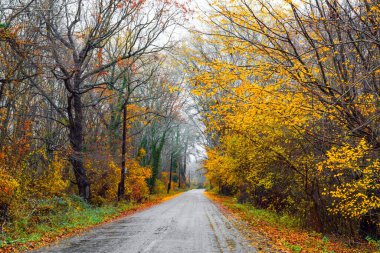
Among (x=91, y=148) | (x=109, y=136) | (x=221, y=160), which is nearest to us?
(x=91, y=148)

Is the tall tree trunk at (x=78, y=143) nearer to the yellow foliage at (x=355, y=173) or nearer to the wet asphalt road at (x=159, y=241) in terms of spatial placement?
the wet asphalt road at (x=159, y=241)

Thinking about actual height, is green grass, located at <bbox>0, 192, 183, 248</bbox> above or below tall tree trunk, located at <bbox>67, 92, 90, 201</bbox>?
below

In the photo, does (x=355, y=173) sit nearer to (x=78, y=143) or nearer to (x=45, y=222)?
(x=45, y=222)

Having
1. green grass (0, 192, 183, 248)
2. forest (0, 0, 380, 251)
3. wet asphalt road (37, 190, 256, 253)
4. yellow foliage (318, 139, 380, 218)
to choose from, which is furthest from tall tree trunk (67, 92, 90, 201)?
yellow foliage (318, 139, 380, 218)

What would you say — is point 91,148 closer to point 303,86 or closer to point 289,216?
point 289,216

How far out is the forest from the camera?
850 cm

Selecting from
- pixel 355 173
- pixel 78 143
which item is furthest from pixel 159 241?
pixel 78 143

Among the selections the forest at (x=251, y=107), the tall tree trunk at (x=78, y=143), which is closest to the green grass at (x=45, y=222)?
the forest at (x=251, y=107)

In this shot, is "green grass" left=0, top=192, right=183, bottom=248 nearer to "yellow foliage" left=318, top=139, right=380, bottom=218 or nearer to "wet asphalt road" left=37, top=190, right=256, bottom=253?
"wet asphalt road" left=37, top=190, right=256, bottom=253

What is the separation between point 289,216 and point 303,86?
10.5 metres

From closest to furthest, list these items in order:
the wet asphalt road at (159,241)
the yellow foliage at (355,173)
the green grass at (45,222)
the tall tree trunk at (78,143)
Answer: the yellow foliage at (355,173) < the wet asphalt road at (159,241) < the green grass at (45,222) < the tall tree trunk at (78,143)

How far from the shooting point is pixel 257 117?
10.9 meters

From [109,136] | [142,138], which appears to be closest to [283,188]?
[109,136]

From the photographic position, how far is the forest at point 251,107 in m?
8.50
